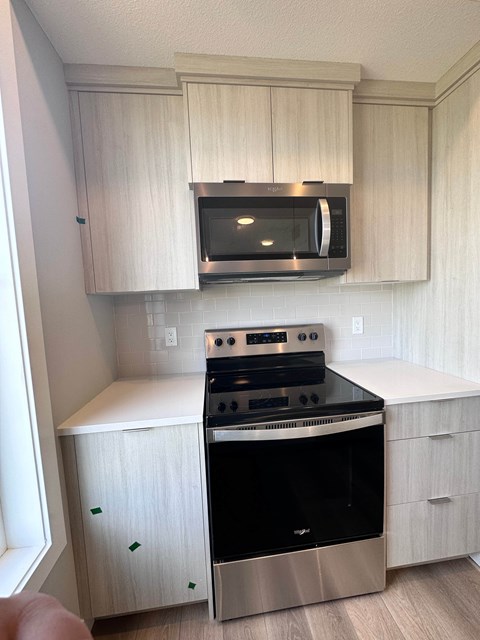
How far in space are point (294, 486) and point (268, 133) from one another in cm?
156

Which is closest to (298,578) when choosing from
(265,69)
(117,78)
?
(265,69)

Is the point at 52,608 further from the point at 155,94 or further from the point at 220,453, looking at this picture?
the point at 155,94

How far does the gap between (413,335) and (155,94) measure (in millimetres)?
1898

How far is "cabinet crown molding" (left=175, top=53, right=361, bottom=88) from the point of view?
4.26ft

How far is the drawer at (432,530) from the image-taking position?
136 centimetres

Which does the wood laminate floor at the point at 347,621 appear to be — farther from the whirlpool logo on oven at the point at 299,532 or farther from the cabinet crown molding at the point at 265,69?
the cabinet crown molding at the point at 265,69

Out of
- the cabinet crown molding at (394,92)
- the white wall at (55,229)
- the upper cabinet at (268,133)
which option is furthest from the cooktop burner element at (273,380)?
the cabinet crown molding at (394,92)

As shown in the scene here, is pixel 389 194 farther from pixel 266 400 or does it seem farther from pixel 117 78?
pixel 117 78

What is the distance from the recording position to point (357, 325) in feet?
6.45

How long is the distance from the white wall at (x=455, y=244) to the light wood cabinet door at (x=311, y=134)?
527 millimetres

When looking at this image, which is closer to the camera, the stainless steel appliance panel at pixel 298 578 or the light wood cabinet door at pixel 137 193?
the stainless steel appliance panel at pixel 298 578

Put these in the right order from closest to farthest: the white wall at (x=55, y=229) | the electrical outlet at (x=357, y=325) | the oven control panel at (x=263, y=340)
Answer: the white wall at (x=55, y=229) < the oven control panel at (x=263, y=340) < the electrical outlet at (x=357, y=325)

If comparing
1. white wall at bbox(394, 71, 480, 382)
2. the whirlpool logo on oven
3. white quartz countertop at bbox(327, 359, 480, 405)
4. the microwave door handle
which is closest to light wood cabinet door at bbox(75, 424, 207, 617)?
the whirlpool logo on oven

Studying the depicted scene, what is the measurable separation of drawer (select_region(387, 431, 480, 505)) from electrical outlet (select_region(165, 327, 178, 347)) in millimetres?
1234
